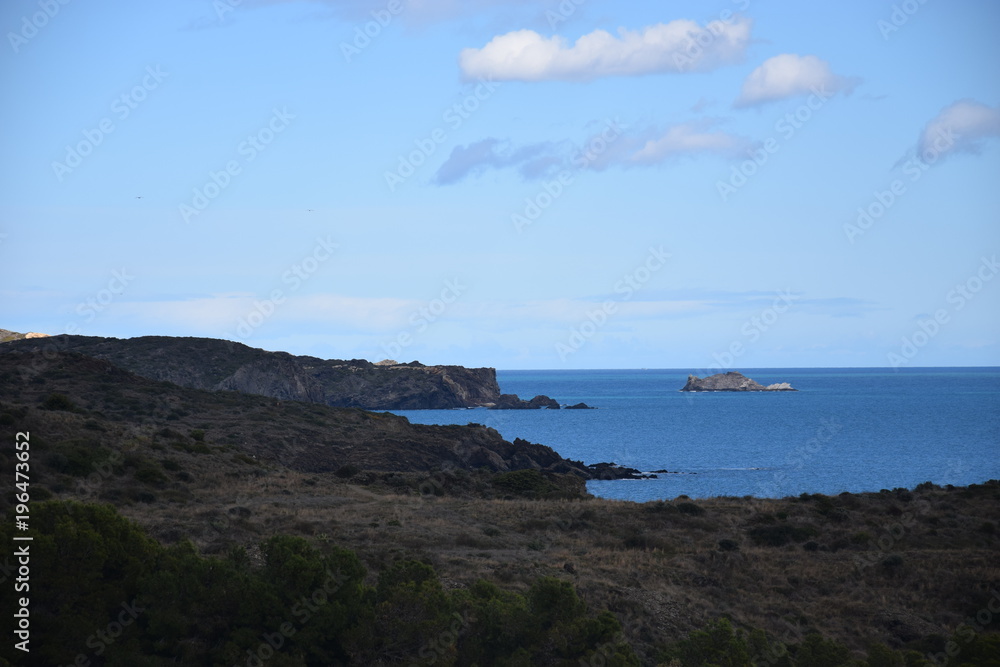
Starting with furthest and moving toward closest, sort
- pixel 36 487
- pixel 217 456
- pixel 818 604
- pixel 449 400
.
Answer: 1. pixel 449 400
2. pixel 217 456
3. pixel 36 487
4. pixel 818 604

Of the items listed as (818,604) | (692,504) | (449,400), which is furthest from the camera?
(449,400)

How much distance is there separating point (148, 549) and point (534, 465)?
57.2m

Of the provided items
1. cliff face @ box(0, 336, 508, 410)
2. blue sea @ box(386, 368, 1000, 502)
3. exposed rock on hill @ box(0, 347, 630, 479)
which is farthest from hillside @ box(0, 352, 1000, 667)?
cliff face @ box(0, 336, 508, 410)

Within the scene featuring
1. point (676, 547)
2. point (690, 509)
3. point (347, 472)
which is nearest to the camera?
point (676, 547)

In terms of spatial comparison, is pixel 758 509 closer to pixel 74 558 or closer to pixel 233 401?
pixel 74 558

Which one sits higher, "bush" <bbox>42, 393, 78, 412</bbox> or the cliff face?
the cliff face

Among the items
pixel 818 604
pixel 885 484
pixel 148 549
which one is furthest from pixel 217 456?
pixel 885 484

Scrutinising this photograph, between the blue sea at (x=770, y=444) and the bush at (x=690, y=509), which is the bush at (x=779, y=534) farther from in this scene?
the blue sea at (x=770, y=444)

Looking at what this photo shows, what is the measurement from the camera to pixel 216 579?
2220 centimetres

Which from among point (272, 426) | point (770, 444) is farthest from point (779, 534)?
point (770, 444)

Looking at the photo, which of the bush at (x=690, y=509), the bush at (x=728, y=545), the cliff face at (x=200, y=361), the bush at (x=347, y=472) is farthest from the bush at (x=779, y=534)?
the cliff face at (x=200, y=361)

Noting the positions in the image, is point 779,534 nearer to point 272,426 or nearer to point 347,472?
point 347,472

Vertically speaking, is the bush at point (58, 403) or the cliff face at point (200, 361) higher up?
the cliff face at point (200, 361)

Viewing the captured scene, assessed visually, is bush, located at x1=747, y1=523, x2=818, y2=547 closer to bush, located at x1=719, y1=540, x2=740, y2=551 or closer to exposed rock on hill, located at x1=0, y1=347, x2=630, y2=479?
bush, located at x1=719, y1=540, x2=740, y2=551
